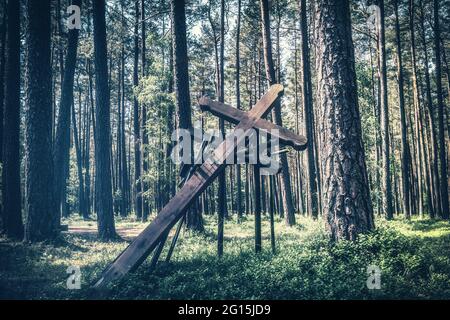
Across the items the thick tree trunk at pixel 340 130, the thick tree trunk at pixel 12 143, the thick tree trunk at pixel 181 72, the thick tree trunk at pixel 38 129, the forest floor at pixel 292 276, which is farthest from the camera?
the thick tree trunk at pixel 181 72

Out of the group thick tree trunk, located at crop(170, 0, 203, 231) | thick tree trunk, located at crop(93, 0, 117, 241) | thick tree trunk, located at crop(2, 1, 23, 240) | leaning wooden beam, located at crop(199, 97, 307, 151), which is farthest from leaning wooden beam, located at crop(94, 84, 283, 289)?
thick tree trunk, located at crop(2, 1, 23, 240)

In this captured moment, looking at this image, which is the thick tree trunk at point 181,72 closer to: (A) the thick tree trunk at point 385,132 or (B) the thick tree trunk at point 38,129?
(B) the thick tree trunk at point 38,129

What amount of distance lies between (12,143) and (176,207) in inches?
357

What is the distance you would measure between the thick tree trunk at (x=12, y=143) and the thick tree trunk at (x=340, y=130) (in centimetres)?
1074

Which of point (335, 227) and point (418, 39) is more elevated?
point (418, 39)

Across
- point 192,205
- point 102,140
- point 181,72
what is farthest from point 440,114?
Result: point 102,140

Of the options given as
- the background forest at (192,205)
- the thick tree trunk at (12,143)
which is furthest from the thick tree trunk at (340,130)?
the thick tree trunk at (12,143)

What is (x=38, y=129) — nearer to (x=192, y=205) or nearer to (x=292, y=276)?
(x=192, y=205)

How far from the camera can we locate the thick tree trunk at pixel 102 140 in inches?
474

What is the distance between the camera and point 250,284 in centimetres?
503

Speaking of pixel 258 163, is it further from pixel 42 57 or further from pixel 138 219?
pixel 138 219

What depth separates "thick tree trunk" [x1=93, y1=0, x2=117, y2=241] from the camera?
1205cm

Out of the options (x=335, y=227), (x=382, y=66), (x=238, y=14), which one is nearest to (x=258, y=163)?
(x=335, y=227)
